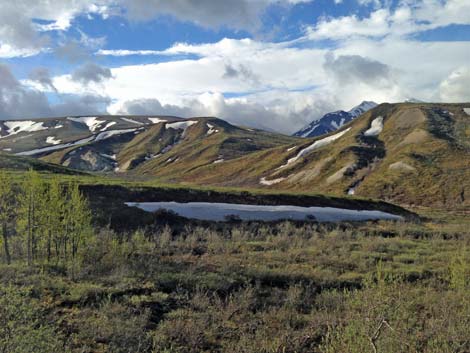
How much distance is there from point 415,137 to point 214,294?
94425mm

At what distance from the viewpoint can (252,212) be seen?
34.3m

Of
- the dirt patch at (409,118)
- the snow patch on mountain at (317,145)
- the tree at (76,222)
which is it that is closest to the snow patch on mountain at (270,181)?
the snow patch on mountain at (317,145)

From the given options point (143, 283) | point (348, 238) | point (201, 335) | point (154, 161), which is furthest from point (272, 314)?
point (154, 161)

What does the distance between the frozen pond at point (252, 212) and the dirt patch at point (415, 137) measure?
61.3 m

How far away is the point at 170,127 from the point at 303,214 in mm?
169613

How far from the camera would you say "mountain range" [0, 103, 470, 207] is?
71956 millimetres

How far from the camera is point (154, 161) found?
14825cm

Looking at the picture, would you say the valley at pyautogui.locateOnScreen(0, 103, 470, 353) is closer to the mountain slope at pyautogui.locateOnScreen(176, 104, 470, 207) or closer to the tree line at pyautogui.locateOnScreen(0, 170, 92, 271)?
the tree line at pyautogui.locateOnScreen(0, 170, 92, 271)

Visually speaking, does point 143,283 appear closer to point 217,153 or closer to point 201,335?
point 201,335

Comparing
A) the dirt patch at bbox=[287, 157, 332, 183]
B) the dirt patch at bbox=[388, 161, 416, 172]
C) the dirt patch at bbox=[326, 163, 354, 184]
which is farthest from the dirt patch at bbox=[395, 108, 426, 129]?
the dirt patch at bbox=[326, 163, 354, 184]

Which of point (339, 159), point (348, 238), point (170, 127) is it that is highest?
point (170, 127)

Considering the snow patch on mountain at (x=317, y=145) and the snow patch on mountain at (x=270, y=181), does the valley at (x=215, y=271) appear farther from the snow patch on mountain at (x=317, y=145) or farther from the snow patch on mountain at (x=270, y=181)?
the snow patch on mountain at (x=317, y=145)

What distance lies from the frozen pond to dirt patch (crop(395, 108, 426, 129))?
7697 cm

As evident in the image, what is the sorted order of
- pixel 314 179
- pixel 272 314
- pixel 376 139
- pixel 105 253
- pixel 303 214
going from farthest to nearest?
pixel 376 139 → pixel 314 179 → pixel 303 214 → pixel 105 253 → pixel 272 314
